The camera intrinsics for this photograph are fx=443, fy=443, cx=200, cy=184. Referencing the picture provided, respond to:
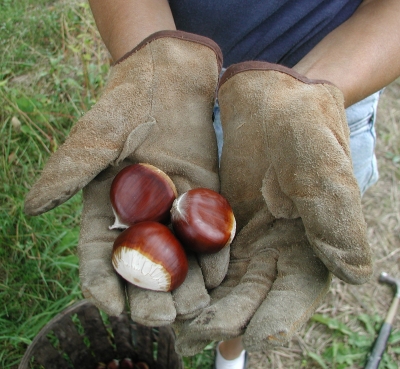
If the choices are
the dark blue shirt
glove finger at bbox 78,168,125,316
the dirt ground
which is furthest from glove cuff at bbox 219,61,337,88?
the dirt ground

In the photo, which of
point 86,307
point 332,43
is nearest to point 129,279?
point 86,307

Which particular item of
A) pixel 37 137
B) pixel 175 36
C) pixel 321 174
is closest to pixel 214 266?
pixel 321 174

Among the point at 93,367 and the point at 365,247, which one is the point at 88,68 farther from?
the point at 365,247

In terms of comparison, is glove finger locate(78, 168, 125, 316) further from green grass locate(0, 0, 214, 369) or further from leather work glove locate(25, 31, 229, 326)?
→ green grass locate(0, 0, 214, 369)

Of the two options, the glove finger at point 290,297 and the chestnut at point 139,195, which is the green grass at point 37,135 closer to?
the chestnut at point 139,195

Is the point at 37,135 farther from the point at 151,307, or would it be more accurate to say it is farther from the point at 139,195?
the point at 151,307
